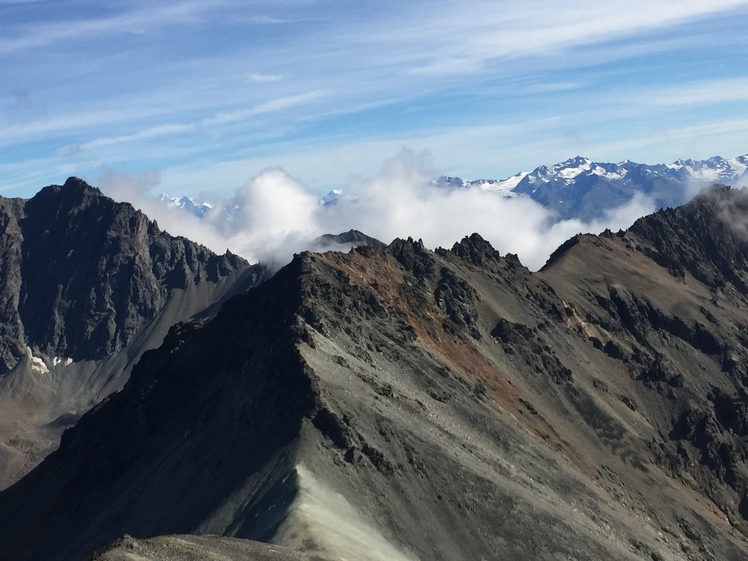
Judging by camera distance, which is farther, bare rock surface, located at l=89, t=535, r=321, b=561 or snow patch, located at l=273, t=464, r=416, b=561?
snow patch, located at l=273, t=464, r=416, b=561

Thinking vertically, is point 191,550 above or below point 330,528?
above

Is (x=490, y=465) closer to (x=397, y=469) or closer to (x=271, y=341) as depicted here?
(x=397, y=469)

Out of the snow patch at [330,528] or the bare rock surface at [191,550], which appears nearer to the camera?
the bare rock surface at [191,550]

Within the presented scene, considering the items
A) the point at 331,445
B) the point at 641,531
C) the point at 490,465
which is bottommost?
the point at 641,531

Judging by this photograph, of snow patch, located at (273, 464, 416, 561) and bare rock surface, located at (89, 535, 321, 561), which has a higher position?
bare rock surface, located at (89, 535, 321, 561)

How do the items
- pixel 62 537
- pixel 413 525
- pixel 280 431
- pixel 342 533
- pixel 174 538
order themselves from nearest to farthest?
pixel 174 538 < pixel 342 533 < pixel 413 525 < pixel 280 431 < pixel 62 537

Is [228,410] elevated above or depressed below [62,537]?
above

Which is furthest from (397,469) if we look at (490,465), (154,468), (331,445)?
(154,468)

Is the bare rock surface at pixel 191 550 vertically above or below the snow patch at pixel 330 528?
above

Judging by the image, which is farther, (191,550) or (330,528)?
(330,528)

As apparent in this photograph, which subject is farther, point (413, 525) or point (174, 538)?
point (413, 525)

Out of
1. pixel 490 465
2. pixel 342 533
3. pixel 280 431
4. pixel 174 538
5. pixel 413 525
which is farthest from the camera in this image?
pixel 490 465
